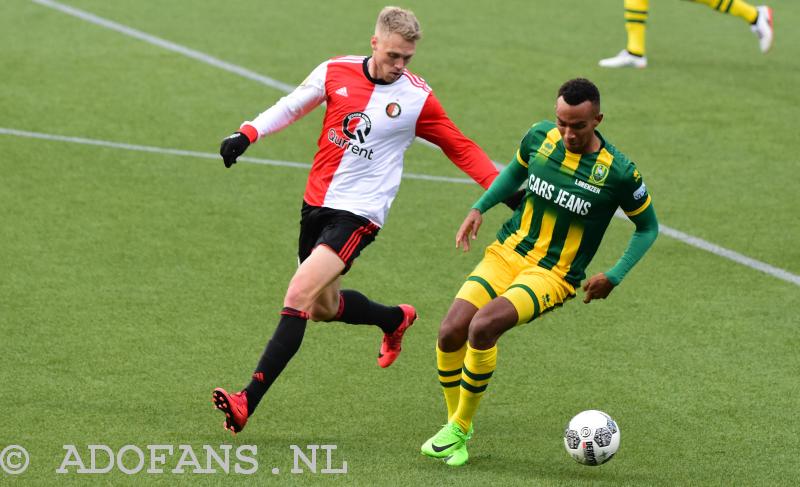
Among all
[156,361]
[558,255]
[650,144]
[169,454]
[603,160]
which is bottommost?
[169,454]

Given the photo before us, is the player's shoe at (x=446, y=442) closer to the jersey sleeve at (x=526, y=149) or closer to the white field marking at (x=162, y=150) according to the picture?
the jersey sleeve at (x=526, y=149)

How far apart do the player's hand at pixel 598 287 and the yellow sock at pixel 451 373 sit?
736mm

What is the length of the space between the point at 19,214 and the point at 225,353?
320 centimetres

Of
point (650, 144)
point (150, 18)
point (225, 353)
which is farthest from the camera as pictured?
point (150, 18)

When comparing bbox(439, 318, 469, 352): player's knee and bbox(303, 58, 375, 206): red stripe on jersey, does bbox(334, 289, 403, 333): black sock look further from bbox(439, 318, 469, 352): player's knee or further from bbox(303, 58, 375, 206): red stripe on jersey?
bbox(439, 318, 469, 352): player's knee

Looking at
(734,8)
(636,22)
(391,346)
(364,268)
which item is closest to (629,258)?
(391,346)

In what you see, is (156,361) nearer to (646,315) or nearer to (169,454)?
(169,454)

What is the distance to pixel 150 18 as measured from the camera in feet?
55.6

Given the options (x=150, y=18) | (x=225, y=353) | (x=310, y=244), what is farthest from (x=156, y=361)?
(x=150, y=18)

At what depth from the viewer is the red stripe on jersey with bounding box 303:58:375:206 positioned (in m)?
7.29

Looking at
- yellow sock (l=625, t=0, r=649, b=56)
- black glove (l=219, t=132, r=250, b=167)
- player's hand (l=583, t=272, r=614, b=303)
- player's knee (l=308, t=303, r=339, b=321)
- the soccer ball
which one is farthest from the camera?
yellow sock (l=625, t=0, r=649, b=56)

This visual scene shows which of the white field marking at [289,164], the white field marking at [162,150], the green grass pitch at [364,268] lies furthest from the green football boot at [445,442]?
the white field marking at [162,150]

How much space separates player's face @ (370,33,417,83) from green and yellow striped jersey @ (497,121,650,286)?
0.80 metres

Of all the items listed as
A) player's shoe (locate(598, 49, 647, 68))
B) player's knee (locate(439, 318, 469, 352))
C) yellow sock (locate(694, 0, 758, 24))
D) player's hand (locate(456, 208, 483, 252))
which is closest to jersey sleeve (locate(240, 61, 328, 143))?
player's hand (locate(456, 208, 483, 252))
